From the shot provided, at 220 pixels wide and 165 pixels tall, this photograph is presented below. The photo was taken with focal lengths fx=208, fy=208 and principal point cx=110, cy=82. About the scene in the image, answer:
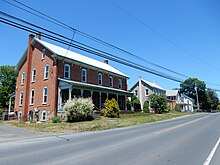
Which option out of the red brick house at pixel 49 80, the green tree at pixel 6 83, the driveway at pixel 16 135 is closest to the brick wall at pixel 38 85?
the red brick house at pixel 49 80

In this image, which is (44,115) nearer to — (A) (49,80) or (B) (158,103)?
(A) (49,80)

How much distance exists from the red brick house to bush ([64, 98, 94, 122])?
244 centimetres

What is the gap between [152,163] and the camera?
6379 millimetres

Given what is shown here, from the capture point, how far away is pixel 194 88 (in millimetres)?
100312

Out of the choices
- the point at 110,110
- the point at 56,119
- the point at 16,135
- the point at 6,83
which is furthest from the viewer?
the point at 6,83

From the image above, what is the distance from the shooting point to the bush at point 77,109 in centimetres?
2266

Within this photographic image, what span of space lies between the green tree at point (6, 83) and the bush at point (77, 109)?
32594 millimetres

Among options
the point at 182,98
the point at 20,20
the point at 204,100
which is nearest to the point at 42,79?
the point at 20,20

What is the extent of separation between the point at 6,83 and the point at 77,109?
3660cm

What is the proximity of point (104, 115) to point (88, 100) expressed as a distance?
5.24 metres

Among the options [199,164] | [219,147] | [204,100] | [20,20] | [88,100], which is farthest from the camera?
[204,100]

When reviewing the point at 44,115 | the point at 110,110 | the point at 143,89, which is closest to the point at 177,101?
the point at 143,89

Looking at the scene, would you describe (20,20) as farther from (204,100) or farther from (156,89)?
(204,100)

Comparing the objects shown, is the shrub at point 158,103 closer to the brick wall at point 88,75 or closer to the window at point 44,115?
the brick wall at point 88,75
